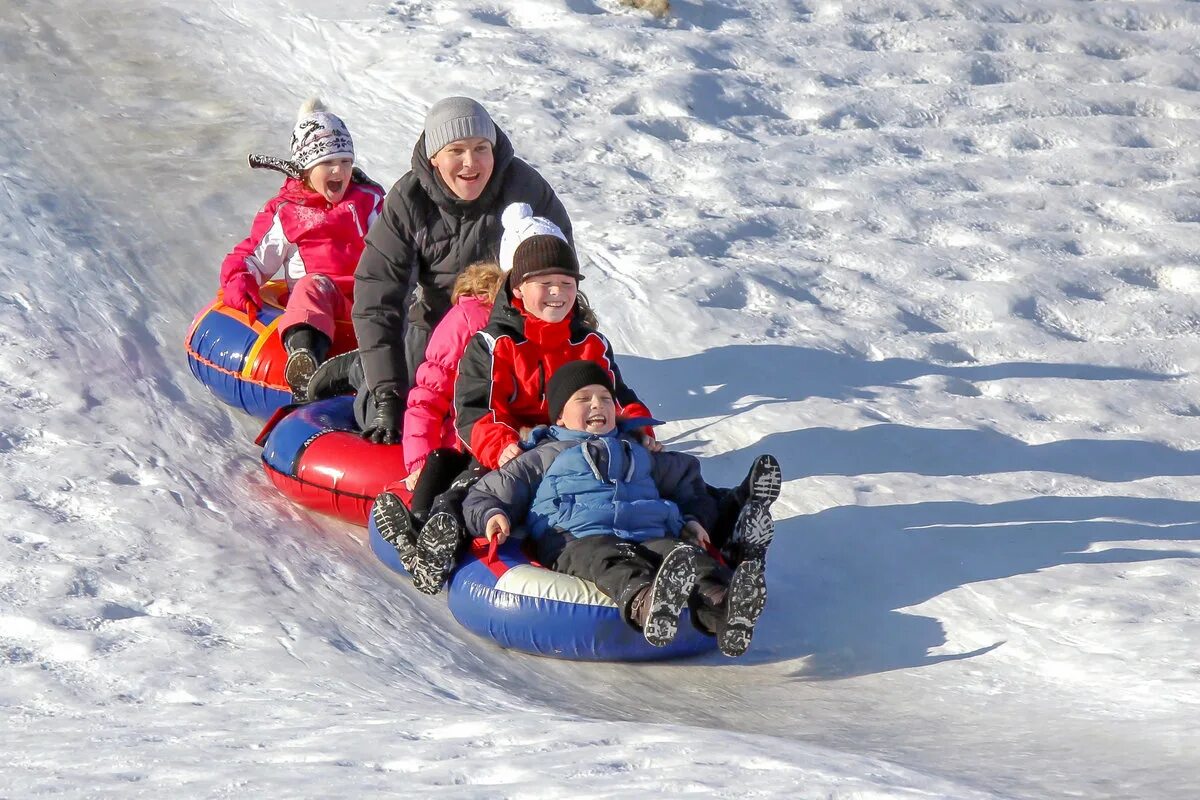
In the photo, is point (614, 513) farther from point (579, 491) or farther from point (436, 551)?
point (436, 551)

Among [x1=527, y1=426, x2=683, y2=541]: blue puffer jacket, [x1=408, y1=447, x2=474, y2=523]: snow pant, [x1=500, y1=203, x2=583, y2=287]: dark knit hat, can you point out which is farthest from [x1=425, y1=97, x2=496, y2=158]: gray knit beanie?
[x1=527, y1=426, x2=683, y2=541]: blue puffer jacket

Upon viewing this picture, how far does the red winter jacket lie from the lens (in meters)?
4.88

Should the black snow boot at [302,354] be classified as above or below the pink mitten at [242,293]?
below

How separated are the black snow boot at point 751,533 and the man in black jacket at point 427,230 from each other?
1.39 m

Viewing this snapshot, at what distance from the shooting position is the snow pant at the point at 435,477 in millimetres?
4855

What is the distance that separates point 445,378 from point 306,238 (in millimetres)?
1632

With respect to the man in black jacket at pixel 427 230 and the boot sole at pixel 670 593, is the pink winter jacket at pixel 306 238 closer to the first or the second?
the man in black jacket at pixel 427 230

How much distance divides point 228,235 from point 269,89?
5.78 ft

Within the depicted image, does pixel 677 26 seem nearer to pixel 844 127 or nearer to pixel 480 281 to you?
pixel 844 127

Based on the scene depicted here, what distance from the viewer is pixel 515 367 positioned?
4926 millimetres

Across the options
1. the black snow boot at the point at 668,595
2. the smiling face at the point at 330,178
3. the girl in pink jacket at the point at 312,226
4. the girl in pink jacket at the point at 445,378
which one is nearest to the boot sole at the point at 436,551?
the girl in pink jacket at the point at 445,378

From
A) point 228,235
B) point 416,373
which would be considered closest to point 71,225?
point 228,235

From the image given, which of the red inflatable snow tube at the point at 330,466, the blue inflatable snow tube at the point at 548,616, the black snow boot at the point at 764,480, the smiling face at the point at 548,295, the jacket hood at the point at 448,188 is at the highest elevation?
the jacket hood at the point at 448,188

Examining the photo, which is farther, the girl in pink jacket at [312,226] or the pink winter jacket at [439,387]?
the girl in pink jacket at [312,226]
